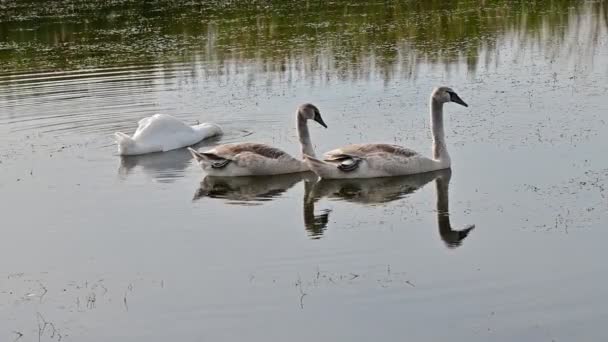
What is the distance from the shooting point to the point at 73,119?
18.6 meters

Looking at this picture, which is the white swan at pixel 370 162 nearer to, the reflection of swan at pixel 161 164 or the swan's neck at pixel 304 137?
the swan's neck at pixel 304 137

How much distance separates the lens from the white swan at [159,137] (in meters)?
15.7

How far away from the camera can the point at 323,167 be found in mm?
13750

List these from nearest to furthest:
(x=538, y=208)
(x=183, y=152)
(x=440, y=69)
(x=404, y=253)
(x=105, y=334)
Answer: (x=105, y=334) → (x=404, y=253) → (x=538, y=208) → (x=183, y=152) → (x=440, y=69)

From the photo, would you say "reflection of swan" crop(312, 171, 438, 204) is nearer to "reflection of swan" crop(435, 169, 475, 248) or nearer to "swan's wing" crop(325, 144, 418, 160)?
"reflection of swan" crop(435, 169, 475, 248)

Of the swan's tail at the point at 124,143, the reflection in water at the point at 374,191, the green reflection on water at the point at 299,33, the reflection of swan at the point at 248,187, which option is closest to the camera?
the reflection in water at the point at 374,191

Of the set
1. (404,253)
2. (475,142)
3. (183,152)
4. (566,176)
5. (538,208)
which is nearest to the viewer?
(404,253)

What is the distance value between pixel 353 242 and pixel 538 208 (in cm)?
216

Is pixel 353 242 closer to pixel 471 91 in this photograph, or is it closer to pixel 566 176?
pixel 566 176

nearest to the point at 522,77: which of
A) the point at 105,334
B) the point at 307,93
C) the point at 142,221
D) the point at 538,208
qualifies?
the point at 307,93

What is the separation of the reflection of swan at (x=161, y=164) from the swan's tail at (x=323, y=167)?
6.24 ft

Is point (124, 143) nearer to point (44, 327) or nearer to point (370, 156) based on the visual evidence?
point (370, 156)

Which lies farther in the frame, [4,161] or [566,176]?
[4,161]

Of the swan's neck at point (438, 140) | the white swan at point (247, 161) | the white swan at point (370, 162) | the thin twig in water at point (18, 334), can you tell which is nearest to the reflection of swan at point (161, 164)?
the white swan at point (247, 161)
